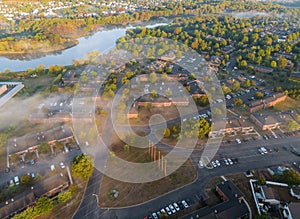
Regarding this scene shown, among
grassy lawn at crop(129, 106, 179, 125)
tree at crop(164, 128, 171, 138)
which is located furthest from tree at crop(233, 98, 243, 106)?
tree at crop(164, 128, 171, 138)

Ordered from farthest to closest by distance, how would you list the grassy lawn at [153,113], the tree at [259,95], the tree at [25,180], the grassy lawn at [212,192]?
1. the tree at [259,95]
2. the grassy lawn at [153,113]
3. the tree at [25,180]
4. the grassy lawn at [212,192]

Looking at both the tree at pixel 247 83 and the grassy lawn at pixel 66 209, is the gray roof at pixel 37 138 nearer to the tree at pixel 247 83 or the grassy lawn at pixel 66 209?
the grassy lawn at pixel 66 209

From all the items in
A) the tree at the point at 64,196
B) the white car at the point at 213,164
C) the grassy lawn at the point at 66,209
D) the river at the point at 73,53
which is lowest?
the river at the point at 73,53

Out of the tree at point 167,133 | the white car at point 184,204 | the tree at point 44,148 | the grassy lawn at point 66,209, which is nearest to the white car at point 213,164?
the white car at point 184,204

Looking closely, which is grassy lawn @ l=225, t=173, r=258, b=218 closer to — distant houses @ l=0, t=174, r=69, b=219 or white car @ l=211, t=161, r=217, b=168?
white car @ l=211, t=161, r=217, b=168

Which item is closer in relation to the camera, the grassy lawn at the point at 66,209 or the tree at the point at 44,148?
the grassy lawn at the point at 66,209

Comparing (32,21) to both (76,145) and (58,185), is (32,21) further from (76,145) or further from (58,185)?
(58,185)

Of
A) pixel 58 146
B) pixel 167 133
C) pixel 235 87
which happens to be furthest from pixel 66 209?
pixel 235 87
